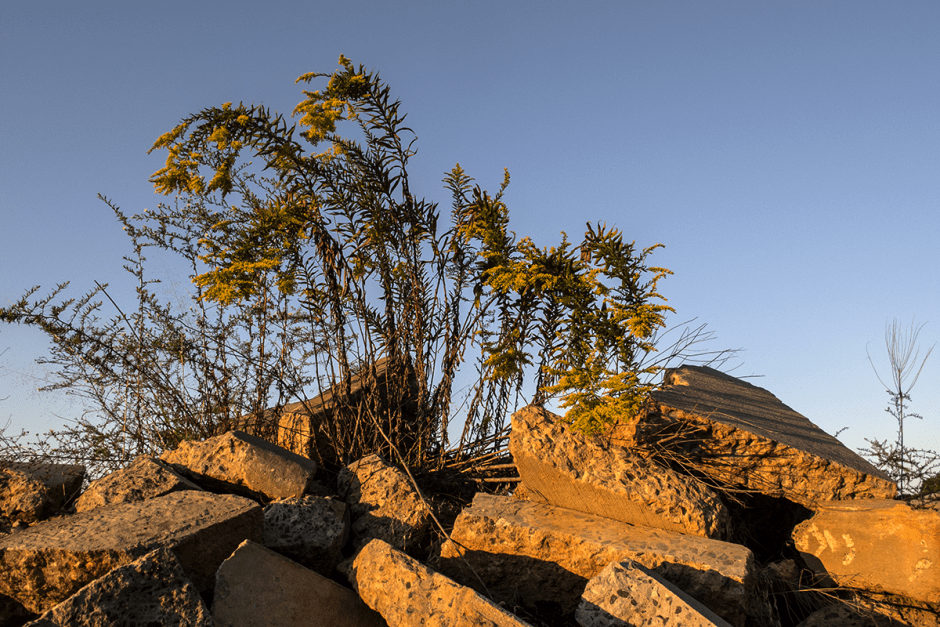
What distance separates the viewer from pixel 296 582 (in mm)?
A: 3100

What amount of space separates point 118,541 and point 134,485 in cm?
75

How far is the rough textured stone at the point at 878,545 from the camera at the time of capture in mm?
3656

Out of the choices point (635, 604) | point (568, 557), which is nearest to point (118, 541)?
point (568, 557)

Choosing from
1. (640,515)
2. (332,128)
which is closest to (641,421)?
(640,515)

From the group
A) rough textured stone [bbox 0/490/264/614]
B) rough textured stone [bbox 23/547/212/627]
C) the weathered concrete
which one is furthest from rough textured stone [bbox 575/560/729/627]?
the weathered concrete

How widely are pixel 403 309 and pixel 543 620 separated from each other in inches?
91.4

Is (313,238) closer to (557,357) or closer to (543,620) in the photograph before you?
(557,357)

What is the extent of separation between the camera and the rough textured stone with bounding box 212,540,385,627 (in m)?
2.93

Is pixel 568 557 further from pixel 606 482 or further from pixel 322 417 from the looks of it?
pixel 322 417

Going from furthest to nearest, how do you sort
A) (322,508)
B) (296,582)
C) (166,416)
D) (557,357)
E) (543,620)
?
(166,416), (557,357), (322,508), (543,620), (296,582)

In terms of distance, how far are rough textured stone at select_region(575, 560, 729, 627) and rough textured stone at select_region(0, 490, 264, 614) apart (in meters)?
1.79

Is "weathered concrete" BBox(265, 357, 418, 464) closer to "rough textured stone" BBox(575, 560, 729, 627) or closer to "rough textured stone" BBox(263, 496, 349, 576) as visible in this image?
"rough textured stone" BBox(263, 496, 349, 576)

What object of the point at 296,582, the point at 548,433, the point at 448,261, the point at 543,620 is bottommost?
the point at 543,620

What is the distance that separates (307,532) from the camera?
3.54 metres
